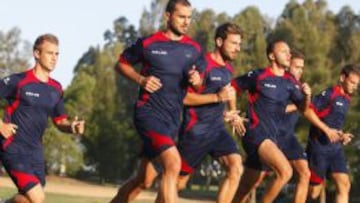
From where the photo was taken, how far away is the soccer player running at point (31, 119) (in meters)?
11.5

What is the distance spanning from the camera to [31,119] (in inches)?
461

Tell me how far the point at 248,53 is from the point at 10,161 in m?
47.4

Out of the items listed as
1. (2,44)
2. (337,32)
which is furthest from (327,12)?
(2,44)

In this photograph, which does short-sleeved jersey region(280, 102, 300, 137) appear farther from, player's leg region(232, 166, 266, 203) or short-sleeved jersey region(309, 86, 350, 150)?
player's leg region(232, 166, 266, 203)

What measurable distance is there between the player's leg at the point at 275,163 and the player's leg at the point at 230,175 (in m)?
1.06

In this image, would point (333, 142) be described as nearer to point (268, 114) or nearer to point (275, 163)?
point (268, 114)

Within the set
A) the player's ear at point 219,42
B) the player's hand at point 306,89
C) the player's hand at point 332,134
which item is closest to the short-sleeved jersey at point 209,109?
the player's ear at point 219,42

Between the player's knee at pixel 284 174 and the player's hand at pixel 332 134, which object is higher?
the player's hand at pixel 332 134

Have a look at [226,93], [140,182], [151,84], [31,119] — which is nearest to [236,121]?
[226,93]

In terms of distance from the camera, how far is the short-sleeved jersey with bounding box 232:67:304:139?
13.9 meters

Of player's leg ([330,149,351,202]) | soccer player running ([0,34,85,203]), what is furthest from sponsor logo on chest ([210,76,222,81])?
player's leg ([330,149,351,202])

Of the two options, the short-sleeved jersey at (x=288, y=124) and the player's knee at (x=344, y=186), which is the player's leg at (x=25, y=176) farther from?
the player's knee at (x=344, y=186)

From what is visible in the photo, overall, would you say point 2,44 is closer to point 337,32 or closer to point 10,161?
point 337,32

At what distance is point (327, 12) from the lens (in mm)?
60562
